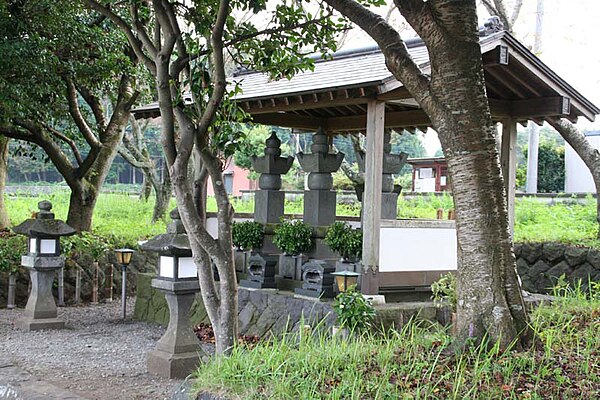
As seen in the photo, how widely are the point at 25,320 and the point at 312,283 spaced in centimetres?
397

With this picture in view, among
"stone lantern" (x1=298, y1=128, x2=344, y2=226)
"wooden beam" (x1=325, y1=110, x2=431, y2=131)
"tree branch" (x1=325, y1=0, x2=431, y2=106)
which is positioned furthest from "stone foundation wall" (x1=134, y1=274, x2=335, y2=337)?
"tree branch" (x1=325, y1=0, x2=431, y2=106)

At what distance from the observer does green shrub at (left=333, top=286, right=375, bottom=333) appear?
7.43 metres

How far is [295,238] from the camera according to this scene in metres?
9.56

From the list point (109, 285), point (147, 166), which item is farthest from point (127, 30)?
point (147, 166)

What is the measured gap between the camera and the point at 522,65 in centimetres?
916

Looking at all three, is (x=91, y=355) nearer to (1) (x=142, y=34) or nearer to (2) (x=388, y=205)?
(1) (x=142, y=34)

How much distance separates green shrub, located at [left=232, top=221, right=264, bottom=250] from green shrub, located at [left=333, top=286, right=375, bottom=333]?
9.45ft

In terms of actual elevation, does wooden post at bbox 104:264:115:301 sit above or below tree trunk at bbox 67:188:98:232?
below

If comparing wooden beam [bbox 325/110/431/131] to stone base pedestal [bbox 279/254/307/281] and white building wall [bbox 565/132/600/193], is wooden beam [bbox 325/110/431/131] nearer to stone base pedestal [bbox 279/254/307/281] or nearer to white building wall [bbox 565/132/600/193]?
stone base pedestal [bbox 279/254/307/281]

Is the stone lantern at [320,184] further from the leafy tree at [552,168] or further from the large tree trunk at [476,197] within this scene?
the leafy tree at [552,168]

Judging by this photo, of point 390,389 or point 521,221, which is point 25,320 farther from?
point 521,221

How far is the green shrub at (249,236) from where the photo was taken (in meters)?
10.2

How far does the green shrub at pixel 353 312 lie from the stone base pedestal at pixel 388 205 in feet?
7.23

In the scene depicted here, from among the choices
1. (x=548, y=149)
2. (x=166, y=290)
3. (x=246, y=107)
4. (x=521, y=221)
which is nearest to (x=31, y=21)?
(x=246, y=107)
